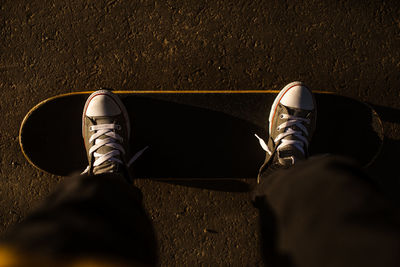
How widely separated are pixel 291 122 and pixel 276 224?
66 cm

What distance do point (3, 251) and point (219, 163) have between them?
1.07 meters

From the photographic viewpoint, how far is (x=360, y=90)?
4.97ft

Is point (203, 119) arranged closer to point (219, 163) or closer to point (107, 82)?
point (219, 163)

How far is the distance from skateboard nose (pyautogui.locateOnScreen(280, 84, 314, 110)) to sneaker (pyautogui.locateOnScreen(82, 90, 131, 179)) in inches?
37.4

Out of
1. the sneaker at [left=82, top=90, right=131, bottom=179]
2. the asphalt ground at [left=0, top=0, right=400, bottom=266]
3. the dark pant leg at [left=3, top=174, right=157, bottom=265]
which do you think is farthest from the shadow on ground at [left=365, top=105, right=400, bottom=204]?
the sneaker at [left=82, top=90, right=131, bottom=179]

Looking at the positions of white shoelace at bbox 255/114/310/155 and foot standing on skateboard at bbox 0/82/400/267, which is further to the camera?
white shoelace at bbox 255/114/310/155

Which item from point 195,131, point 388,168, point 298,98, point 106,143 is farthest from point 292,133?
point 106,143

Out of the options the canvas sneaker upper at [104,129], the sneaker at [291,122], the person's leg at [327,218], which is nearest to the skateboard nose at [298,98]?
the sneaker at [291,122]

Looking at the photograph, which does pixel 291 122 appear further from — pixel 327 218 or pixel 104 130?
pixel 104 130

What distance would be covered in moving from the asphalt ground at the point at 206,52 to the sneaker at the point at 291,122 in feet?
0.36

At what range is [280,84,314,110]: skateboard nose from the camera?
1.45 metres

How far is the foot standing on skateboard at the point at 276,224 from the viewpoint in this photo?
0.75 metres

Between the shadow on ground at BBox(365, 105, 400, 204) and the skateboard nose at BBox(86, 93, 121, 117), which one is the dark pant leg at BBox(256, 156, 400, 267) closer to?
the shadow on ground at BBox(365, 105, 400, 204)

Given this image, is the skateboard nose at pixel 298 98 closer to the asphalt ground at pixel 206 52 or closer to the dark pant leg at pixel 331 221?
the asphalt ground at pixel 206 52
